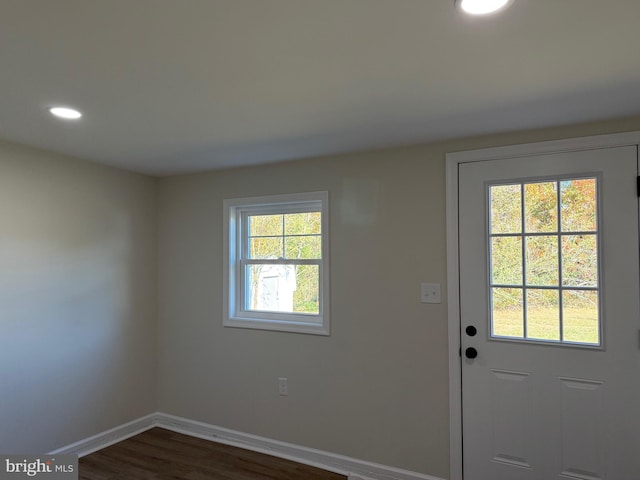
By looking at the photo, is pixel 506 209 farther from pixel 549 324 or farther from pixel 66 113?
pixel 66 113

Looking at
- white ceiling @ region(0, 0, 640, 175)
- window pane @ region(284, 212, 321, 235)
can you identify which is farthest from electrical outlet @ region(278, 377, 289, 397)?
white ceiling @ region(0, 0, 640, 175)

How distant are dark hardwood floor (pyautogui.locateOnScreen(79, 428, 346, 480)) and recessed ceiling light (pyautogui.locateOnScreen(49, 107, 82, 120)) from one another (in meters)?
2.29

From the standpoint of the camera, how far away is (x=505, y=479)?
2465 millimetres

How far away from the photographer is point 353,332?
2914 millimetres

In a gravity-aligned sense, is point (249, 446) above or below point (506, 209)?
below

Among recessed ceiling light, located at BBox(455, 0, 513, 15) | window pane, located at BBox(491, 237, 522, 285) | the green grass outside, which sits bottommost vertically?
the green grass outside

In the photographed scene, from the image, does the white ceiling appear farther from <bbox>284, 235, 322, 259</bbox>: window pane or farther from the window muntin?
<bbox>284, 235, 322, 259</bbox>: window pane

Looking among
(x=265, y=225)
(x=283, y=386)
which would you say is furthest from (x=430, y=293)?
(x=265, y=225)

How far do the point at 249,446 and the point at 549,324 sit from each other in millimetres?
2311

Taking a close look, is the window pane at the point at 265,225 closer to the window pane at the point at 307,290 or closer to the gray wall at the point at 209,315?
the gray wall at the point at 209,315

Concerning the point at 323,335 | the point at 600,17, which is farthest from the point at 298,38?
the point at 323,335

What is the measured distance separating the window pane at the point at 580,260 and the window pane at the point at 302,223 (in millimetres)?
1632

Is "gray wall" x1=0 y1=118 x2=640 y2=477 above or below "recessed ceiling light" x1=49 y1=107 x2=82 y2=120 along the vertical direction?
below

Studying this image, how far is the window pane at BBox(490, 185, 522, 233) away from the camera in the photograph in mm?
2449
